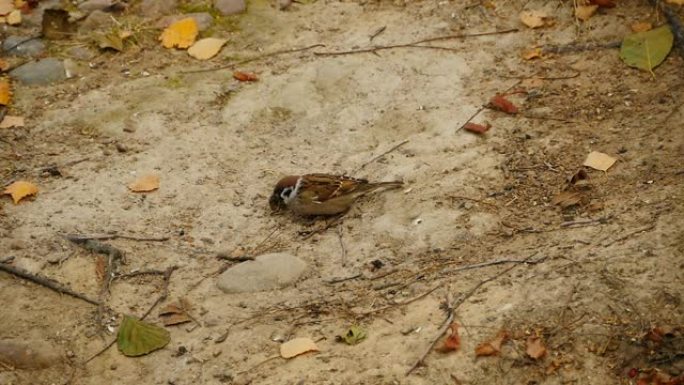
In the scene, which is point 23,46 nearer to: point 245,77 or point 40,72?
point 40,72

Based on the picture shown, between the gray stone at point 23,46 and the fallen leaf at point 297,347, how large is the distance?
12.4ft

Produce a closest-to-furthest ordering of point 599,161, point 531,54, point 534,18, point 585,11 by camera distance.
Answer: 1. point 599,161
2. point 531,54
3. point 585,11
4. point 534,18

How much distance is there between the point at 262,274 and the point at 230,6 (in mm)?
3036

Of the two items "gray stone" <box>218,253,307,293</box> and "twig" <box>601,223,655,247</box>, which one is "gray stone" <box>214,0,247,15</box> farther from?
"twig" <box>601,223,655,247</box>

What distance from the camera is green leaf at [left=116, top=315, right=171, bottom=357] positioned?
175 inches

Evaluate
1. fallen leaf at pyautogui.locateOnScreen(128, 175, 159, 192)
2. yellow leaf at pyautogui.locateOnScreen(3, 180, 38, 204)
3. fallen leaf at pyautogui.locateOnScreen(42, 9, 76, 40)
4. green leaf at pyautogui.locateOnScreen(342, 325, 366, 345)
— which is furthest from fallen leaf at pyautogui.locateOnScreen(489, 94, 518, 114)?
fallen leaf at pyautogui.locateOnScreen(42, 9, 76, 40)

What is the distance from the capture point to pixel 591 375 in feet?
12.4

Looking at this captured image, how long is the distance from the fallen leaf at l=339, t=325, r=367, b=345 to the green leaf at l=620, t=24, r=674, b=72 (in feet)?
9.47

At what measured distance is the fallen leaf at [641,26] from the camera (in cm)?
609

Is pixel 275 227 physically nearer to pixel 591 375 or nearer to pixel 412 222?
pixel 412 222

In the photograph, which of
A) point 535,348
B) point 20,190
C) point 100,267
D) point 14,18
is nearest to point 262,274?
point 100,267

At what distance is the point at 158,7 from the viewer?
716cm

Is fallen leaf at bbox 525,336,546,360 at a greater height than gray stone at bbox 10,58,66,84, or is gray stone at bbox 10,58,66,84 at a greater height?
fallen leaf at bbox 525,336,546,360

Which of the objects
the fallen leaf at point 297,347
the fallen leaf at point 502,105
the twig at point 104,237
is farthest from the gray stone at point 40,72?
the fallen leaf at point 297,347
